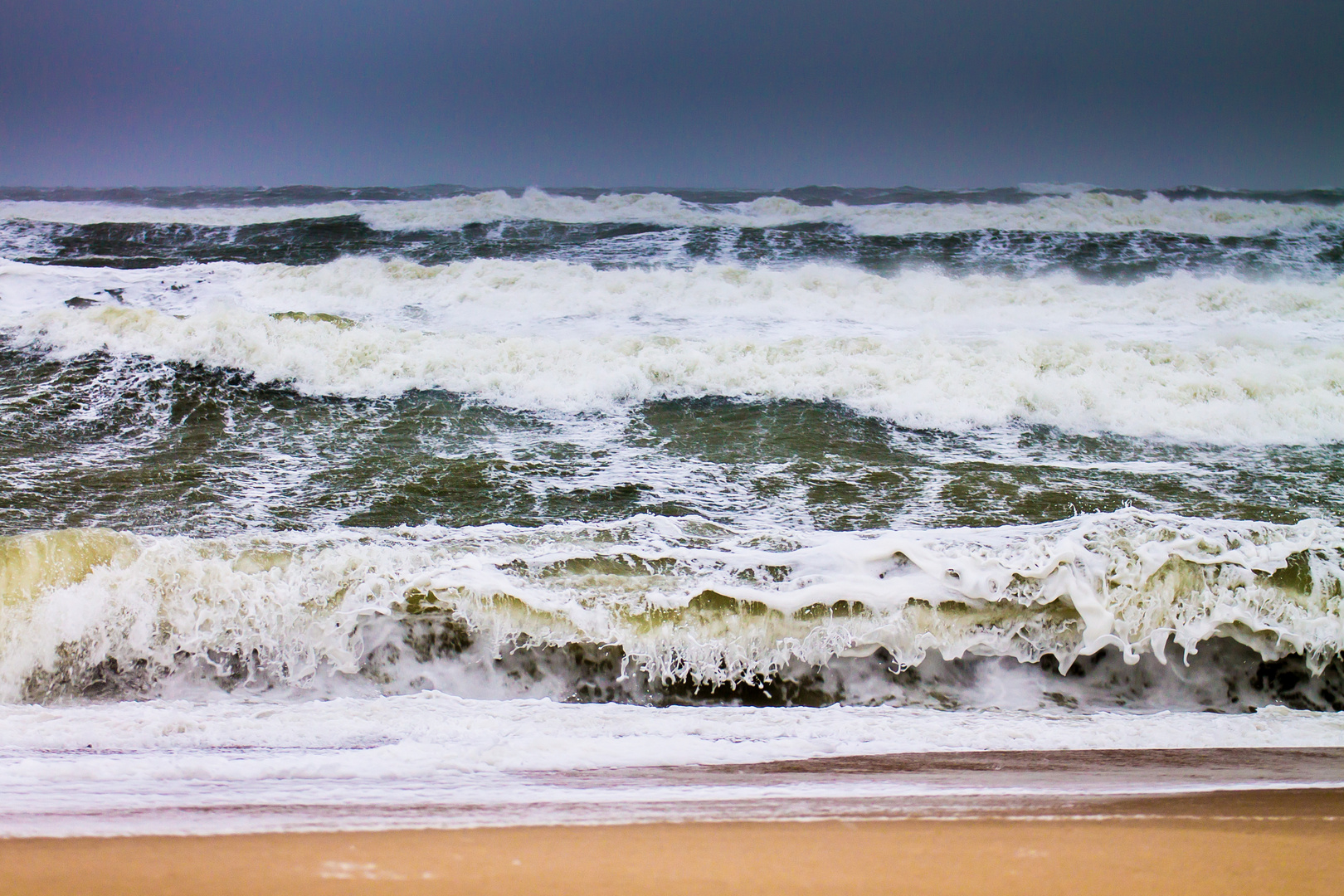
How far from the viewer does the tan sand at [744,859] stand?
3.20ft

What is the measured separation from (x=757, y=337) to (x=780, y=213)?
148 inches

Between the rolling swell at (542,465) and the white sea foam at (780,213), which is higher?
the white sea foam at (780,213)

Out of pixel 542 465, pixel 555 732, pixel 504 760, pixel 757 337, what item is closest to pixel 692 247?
pixel 757 337

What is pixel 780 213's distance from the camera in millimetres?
7816

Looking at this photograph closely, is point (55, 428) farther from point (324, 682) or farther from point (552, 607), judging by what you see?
point (552, 607)

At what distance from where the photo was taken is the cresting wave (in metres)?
1.74

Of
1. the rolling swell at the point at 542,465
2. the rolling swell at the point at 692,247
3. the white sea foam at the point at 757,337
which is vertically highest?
the rolling swell at the point at 692,247

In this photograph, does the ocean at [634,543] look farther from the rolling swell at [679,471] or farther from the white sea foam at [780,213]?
the white sea foam at [780,213]

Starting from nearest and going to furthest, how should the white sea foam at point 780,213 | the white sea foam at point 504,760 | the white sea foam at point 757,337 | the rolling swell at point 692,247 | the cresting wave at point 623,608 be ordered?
the white sea foam at point 504,760
the cresting wave at point 623,608
the white sea foam at point 757,337
the rolling swell at point 692,247
the white sea foam at point 780,213

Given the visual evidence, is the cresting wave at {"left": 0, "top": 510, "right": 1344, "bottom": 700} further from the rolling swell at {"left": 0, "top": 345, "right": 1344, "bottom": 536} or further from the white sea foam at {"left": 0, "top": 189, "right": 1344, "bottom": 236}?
the white sea foam at {"left": 0, "top": 189, "right": 1344, "bottom": 236}

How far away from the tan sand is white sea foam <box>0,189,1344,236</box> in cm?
682

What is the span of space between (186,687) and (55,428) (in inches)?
86.2

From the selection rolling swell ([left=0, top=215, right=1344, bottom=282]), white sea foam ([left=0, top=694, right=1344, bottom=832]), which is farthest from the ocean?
rolling swell ([left=0, top=215, right=1344, bottom=282])

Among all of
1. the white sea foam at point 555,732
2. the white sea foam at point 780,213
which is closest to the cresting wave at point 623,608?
the white sea foam at point 555,732
